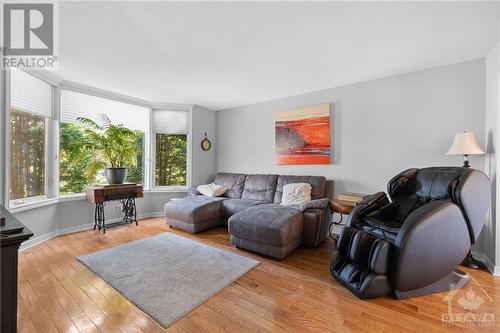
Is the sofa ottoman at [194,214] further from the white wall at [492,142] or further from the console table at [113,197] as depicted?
the white wall at [492,142]

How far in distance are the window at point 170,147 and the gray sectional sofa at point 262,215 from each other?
694 mm

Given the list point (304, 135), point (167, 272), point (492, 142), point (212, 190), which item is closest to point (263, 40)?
point (304, 135)

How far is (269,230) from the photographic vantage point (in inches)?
98.3

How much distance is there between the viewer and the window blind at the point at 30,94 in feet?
8.86

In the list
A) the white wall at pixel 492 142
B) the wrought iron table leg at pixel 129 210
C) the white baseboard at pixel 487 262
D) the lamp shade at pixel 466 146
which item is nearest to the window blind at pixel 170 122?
the wrought iron table leg at pixel 129 210

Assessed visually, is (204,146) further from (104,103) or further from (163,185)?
(104,103)

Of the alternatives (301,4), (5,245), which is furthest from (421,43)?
(5,245)

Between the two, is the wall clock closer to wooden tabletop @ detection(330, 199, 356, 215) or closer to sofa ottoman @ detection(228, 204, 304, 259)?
sofa ottoman @ detection(228, 204, 304, 259)

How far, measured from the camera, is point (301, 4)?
168cm

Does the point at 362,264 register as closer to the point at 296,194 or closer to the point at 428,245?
the point at 428,245

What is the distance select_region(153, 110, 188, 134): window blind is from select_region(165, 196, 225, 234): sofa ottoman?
171 centimetres

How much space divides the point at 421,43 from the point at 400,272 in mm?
2276

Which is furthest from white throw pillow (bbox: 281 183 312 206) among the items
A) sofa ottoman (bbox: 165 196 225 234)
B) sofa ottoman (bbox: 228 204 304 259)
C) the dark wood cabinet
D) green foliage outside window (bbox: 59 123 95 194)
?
green foliage outside window (bbox: 59 123 95 194)

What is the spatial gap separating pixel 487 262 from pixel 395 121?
1921 mm
